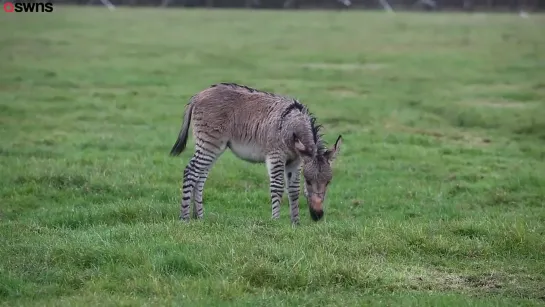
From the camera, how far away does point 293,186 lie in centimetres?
1199

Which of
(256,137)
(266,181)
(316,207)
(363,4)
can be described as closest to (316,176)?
(316,207)

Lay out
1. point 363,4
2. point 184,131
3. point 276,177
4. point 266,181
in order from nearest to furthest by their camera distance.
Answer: point 276,177
point 184,131
point 266,181
point 363,4

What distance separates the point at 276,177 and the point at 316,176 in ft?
2.59

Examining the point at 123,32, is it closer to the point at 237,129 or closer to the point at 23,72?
the point at 23,72

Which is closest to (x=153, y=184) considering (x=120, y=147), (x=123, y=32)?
(x=120, y=147)

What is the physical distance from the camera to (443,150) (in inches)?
711

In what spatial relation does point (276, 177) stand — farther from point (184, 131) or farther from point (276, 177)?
point (184, 131)

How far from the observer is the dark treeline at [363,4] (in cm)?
5459

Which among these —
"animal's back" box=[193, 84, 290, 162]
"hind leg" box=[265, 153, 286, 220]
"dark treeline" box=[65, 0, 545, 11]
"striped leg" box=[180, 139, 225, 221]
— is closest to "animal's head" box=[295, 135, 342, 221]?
"hind leg" box=[265, 153, 286, 220]

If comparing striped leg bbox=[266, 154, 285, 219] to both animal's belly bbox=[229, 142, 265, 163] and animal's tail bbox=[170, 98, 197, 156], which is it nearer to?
animal's belly bbox=[229, 142, 265, 163]

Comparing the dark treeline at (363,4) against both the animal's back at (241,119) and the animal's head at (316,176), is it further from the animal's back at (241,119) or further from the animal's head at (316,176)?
the animal's head at (316,176)

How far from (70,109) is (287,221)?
39.3 ft

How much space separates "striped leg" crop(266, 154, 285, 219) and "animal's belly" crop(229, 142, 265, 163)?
9.7 inches

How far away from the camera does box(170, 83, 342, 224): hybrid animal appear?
11.7 m
